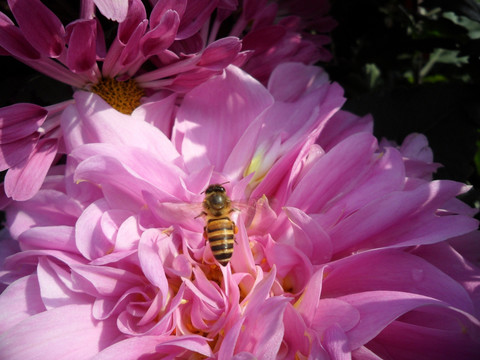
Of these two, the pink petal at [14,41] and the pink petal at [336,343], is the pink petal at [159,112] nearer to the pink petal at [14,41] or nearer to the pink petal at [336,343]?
the pink petal at [14,41]

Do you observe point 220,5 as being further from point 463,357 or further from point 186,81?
point 463,357

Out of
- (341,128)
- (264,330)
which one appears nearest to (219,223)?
(264,330)

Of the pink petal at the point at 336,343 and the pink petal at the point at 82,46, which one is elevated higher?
the pink petal at the point at 82,46

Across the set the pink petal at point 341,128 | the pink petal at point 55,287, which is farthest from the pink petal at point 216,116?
the pink petal at point 55,287

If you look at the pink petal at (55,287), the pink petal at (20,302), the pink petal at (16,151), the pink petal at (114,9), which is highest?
the pink petal at (114,9)

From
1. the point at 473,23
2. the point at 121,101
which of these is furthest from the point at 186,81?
the point at 473,23

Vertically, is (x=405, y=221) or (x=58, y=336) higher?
(x=405, y=221)

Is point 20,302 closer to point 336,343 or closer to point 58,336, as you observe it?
point 58,336

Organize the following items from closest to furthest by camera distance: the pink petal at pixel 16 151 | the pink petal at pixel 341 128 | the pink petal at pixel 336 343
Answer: the pink petal at pixel 336 343 < the pink petal at pixel 16 151 < the pink petal at pixel 341 128
